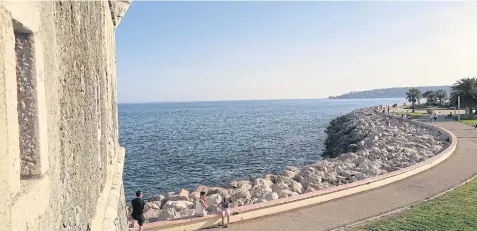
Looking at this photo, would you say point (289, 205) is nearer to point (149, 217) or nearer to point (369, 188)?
point (369, 188)

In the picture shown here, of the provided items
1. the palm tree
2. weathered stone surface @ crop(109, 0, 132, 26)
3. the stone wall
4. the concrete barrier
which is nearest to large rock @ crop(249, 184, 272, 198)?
the concrete barrier

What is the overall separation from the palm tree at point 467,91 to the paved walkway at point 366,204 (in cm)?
2941

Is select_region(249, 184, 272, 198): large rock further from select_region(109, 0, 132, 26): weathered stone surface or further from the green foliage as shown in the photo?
the green foliage

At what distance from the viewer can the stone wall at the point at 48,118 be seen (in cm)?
167

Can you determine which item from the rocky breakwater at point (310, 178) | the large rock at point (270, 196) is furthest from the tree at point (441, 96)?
the large rock at point (270, 196)

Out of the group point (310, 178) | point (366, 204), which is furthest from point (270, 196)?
point (310, 178)

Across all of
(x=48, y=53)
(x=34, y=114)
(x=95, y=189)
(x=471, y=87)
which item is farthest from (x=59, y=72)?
(x=471, y=87)

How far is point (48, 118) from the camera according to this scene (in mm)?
2262

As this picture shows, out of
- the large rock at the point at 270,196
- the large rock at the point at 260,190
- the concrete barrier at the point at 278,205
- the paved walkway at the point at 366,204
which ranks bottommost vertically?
the large rock at the point at 260,190

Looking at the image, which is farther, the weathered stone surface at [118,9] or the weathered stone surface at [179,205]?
the weathered stone surface at [179,205]

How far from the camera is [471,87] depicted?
135 ft

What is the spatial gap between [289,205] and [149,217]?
407 cm

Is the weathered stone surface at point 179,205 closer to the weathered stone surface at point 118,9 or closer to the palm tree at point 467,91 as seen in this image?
the weathered stone surface at point 118,9

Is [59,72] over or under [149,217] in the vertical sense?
over
